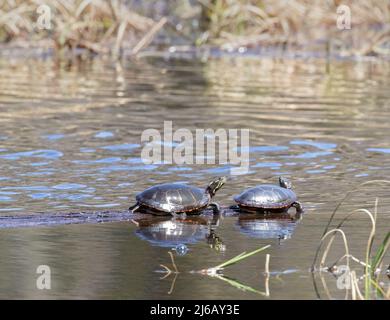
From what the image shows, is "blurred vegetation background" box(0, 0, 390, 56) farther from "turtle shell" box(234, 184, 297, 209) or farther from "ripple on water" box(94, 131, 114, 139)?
"turtle shell" box(234, 184, 297, 209)

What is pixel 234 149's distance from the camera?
1168cm

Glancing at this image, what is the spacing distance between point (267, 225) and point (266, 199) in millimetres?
300

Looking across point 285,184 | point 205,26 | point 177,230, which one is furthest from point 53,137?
point 205,26

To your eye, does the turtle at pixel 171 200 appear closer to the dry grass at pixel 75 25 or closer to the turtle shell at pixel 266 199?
the turtle shell at pixel 266 199

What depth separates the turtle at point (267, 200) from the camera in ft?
27.8

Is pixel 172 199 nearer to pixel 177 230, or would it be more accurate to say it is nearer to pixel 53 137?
pixel 177 230

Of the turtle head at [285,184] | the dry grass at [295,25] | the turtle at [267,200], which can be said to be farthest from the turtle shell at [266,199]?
the dry grass at [295,25]

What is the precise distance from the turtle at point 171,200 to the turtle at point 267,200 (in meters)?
0.29

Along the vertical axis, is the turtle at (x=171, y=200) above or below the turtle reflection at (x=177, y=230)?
above

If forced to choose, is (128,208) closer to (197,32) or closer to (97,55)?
(97,55)

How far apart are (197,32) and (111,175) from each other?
13989mm

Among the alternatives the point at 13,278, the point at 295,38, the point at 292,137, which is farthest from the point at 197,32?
the point at 13,278

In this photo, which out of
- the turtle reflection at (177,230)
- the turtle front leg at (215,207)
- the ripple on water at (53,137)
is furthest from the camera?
the ripple on water at (53,137)

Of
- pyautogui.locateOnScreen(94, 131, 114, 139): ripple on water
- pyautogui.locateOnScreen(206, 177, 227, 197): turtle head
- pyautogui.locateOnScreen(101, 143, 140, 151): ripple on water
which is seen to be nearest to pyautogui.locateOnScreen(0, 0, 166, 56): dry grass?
pyautogui.locateOnScreen(94, 131, 114, 139): ripple on water
